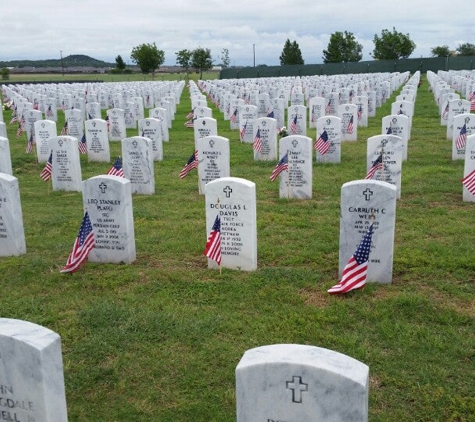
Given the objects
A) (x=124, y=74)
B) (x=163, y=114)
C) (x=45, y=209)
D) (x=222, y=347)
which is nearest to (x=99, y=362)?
(x=222, y=347)

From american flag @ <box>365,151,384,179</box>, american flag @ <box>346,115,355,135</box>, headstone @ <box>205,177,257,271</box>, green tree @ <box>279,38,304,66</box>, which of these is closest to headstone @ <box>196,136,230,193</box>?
american flag @ <box>365,151,384,179</box>

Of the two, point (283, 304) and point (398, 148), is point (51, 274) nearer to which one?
point (283, 304)

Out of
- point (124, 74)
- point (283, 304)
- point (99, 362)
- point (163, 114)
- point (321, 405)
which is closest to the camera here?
point (321, 405)

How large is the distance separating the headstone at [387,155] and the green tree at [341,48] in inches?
2765

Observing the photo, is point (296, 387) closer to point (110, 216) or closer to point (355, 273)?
point (355, 273)

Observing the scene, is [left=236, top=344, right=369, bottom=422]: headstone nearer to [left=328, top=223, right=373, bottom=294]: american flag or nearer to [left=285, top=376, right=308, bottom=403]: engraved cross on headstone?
[left=285, top=376, right=308, bottom=403]: engraved cross on headstone

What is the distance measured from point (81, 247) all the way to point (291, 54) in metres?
75.4

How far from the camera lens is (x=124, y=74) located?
83.3 m

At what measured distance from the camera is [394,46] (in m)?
73.8

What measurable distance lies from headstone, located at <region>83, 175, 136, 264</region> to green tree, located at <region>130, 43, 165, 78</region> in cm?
6591

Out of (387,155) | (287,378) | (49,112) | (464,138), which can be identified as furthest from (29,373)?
(49,112)

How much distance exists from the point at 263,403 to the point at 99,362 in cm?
258

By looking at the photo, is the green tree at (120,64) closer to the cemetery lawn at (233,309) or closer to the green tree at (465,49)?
the green tree at (465,49)

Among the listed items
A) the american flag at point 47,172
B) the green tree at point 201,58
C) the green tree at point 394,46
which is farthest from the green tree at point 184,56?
the american flag at point 47,172
